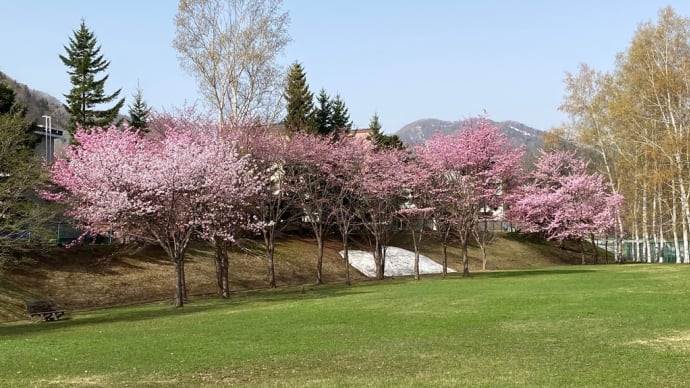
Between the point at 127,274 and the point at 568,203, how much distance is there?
38507 millimetres

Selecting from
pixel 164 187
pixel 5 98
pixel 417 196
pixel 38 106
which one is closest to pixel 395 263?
pixel 417 196

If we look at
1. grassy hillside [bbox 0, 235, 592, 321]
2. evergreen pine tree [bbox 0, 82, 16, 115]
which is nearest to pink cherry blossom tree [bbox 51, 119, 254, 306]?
grassy hillside [bbox 0, 235, 592, 321]

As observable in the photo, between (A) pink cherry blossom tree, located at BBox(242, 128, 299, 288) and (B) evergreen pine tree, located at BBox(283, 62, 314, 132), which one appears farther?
(B) evergreen pine tree, located at BBox(283, 62, 314, 132)

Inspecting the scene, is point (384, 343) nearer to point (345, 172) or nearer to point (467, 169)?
point (345, 172)

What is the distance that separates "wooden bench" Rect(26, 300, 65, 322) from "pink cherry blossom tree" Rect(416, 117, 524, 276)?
23.8 m

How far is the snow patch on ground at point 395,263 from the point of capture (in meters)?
50.2

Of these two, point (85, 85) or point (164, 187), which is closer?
point (164, 187)

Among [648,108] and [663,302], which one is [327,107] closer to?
[648,108]

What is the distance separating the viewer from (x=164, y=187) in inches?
1008

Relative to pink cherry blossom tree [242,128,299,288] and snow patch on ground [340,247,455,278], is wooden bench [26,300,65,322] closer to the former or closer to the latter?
pink cherry blossom tree [242,128,299,288]

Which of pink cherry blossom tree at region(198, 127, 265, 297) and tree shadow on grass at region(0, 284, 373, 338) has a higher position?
pink cherry blossom tree at region(198, 127, 265, 297)

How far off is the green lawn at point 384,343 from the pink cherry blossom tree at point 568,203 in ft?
91.9

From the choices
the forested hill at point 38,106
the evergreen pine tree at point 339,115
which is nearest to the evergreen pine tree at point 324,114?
the evergreen pine tree at point 339,115

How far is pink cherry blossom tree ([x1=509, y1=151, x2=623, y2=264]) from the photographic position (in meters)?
51.7
